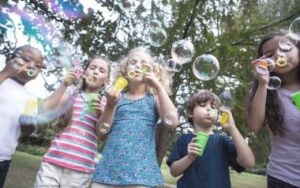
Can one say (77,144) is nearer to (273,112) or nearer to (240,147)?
(240,147)

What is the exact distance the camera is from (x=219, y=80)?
6.30 m

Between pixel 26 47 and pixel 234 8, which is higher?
pixel 234 8

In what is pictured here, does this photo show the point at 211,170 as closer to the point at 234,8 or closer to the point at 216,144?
the point at 216,144

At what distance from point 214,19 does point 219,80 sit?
3.32 feet

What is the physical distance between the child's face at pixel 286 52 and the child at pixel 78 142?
3.19 ft

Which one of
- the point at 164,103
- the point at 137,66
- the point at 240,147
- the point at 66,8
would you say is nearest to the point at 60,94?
the point at 137,66

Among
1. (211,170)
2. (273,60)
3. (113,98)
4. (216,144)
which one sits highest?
(273,60)

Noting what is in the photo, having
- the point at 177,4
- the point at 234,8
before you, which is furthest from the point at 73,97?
the point at 234,8

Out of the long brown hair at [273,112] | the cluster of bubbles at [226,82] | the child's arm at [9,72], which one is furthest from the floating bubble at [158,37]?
the cluster of bubbles at [226,82]

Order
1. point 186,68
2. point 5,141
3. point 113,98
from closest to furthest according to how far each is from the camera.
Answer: point 113,98, point 5,141, point 186,68

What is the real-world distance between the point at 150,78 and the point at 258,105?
0.58 meters

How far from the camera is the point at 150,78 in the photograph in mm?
2256

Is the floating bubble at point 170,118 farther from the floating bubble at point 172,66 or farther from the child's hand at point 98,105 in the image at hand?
the floating bubble at point 172,66

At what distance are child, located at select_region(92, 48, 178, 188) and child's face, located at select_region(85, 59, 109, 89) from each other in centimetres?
18
